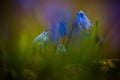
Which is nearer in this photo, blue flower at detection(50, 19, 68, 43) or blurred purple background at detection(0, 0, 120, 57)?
blue flower at detection(50, 19, 68, 43)

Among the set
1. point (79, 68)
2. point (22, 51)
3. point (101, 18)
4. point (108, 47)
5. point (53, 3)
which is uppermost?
point (53, 3)

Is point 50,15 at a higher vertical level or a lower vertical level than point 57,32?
higher

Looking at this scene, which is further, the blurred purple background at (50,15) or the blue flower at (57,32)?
the blurred purple background at (50,15)

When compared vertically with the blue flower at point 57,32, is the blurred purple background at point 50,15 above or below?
above

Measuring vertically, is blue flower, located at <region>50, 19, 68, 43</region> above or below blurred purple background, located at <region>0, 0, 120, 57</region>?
below

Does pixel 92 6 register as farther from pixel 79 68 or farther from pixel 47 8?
pixel 79 68

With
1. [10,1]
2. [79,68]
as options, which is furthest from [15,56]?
[10,1]

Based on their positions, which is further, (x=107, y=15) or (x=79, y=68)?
(x=107, y=15)

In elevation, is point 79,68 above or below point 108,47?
below

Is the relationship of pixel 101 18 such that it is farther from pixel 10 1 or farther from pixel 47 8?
pixel 10 1

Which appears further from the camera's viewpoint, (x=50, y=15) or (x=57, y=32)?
(x=50, y=15)
